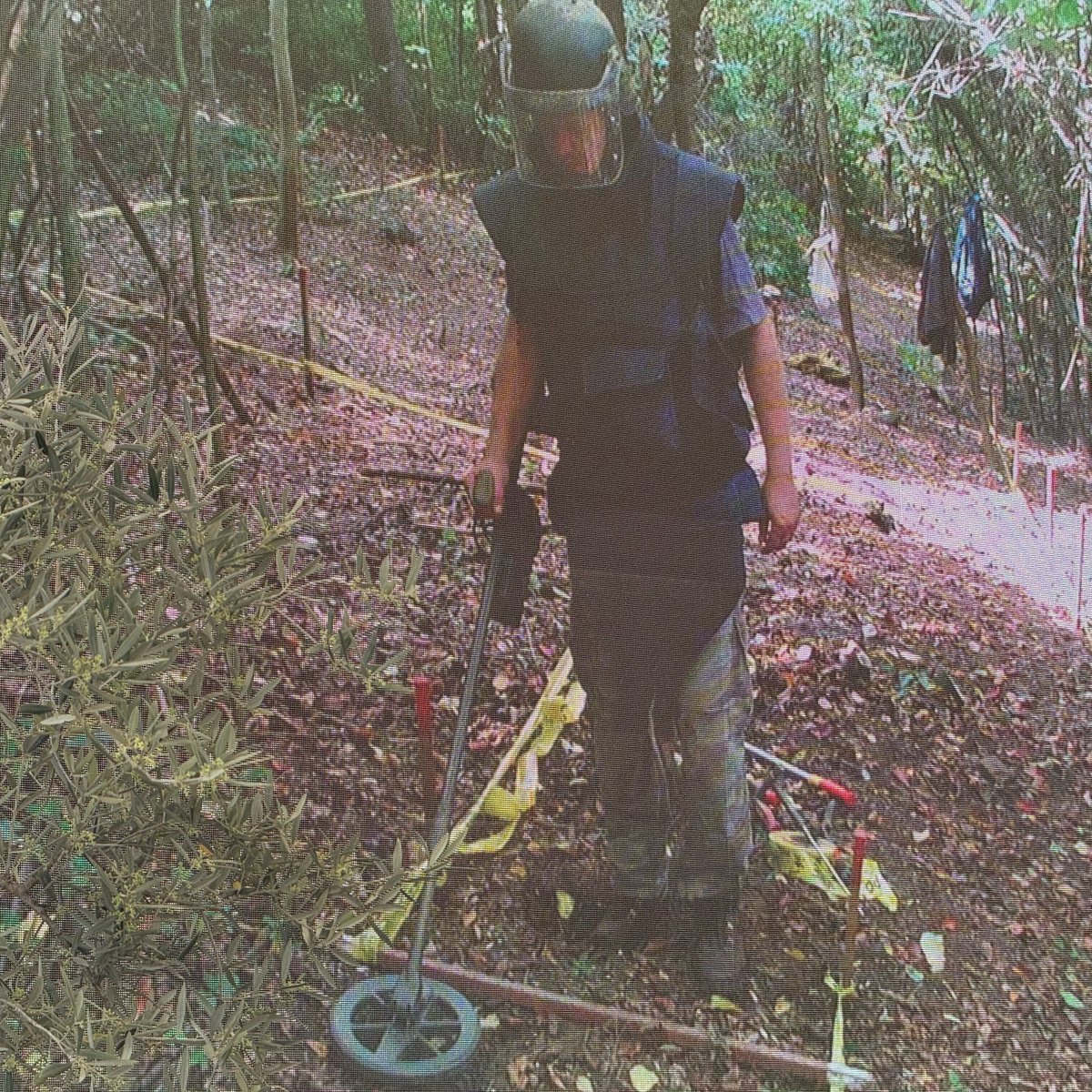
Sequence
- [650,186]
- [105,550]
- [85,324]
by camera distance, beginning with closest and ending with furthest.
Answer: [105,550]
[650,186]
[85,324]

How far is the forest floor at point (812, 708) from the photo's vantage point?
208 cm

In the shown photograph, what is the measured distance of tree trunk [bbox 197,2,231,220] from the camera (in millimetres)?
2062

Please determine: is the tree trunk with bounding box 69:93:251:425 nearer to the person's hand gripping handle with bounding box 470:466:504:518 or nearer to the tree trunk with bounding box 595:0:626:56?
the person's hand gripping handle with bounding box 470:466:504:518

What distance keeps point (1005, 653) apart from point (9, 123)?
181cm

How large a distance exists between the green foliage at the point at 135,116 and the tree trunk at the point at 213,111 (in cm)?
6

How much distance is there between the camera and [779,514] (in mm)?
2068

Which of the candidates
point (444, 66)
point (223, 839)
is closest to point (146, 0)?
point (444, 66)

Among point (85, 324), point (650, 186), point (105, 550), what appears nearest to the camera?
point (105, 550)

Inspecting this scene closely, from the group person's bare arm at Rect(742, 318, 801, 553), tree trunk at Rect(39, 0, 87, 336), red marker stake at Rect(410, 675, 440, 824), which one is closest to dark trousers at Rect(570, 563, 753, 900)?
person's bare arm at Rect(742, 318, 801, 553)

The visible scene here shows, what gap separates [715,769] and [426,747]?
0.46 metres

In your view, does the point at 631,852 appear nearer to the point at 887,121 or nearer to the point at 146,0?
the point at 887,121

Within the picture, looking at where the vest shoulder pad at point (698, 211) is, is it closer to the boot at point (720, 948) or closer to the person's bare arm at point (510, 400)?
the person's bare arm at point (510, 400)

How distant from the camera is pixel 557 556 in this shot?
6.93 feet

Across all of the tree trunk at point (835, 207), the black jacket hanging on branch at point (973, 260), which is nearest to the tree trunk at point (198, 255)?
the tree trunk at point (835, 207)
